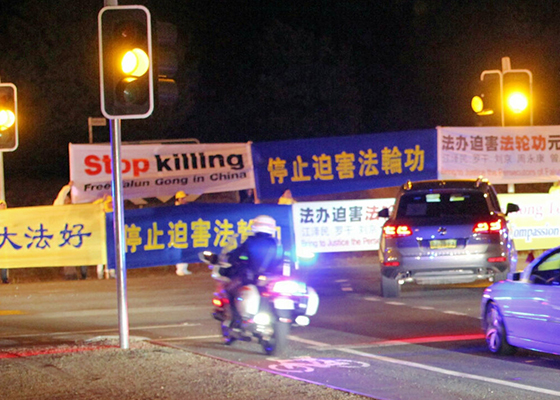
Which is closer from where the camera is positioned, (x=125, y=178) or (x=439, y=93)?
(x=125, y=178)

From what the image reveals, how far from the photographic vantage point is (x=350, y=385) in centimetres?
841

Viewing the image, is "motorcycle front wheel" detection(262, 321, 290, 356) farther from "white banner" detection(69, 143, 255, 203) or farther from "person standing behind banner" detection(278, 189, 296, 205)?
"person standing behind banner" detection(278, 189, 296, 205)

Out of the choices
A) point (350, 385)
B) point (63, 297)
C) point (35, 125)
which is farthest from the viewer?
point (35, 125)

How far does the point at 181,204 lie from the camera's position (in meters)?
20.7

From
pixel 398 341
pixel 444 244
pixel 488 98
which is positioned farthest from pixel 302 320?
pixel 488 98

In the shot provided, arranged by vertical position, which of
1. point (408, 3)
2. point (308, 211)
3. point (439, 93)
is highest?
point (408, 3)

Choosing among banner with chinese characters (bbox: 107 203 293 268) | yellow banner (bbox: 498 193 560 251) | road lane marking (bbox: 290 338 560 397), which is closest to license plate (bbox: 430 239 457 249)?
road lane marking (bbox: 290 338 560 397)

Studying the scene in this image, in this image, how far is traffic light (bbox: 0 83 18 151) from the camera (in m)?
17.0

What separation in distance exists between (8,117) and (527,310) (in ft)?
35.9

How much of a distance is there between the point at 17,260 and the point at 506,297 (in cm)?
1240

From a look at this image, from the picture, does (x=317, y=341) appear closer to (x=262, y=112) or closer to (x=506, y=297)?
(x=506, y=297)

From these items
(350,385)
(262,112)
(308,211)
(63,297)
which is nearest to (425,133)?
(308,211)

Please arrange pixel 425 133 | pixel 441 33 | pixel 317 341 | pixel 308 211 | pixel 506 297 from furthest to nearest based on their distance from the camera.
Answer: pixel 441 33 → pixel 425 133 → pixel 308 211 → pixel 317 341 → pixel 506 297

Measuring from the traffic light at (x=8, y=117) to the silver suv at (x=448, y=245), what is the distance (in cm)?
704
